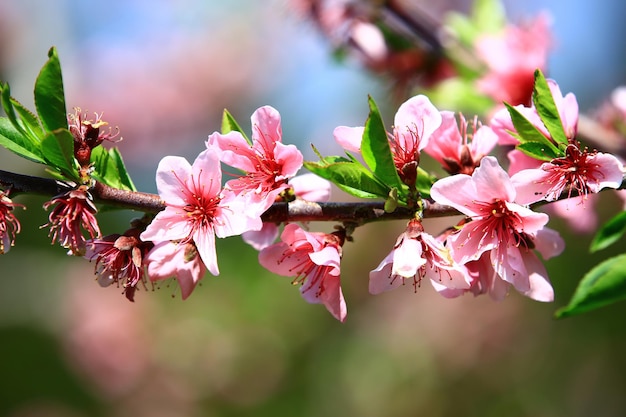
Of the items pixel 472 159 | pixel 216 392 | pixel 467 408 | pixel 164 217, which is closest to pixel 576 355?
pixel 467 408

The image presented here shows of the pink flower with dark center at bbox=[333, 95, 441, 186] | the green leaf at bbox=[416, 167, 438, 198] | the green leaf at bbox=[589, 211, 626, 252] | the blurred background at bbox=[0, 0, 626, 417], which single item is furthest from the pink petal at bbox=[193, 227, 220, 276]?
the blurred background at bbox=[0, 0, 626, 417]

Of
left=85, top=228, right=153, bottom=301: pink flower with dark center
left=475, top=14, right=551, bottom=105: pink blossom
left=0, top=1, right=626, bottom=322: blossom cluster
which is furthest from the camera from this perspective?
left=475, top=14, right=551, bottom=105: pink blossom

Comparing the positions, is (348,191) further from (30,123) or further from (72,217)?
(30,123)

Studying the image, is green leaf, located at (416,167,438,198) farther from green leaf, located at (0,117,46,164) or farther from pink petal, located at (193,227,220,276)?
green leaf, located at (0,117,46,164)

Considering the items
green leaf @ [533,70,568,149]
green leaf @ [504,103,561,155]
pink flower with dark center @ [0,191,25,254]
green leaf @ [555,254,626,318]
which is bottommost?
pink flower with dark center @ [0,191,25,254]

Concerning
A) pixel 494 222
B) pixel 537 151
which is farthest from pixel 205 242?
pixel 537 151

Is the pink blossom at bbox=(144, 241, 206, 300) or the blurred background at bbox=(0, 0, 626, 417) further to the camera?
the blurred background at bbox=(0, 0, 626, 417)

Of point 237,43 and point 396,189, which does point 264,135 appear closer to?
point 396,189

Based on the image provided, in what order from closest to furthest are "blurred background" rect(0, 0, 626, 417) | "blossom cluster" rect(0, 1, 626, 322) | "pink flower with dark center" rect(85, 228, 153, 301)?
"blossom cluster" rect(0, 1, 626, 322)
"pink flower with dark center" rect(85, 228, 153, 301)
"blurred background" rect(0, 0, 626, 417)
